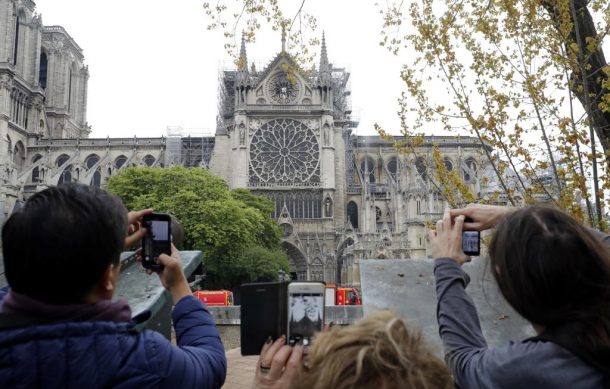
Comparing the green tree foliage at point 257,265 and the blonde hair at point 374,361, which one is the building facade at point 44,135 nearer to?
the green tree foliage at point 257,265

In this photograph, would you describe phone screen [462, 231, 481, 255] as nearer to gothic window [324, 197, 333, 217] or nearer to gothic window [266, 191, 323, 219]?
gothic window [324, 197, 333, 217]

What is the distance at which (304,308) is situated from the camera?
6.59 feet

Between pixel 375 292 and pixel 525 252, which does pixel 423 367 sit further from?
pixel 375 292

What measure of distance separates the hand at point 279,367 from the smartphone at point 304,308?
0.17 m

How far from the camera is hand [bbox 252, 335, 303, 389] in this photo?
1.70m

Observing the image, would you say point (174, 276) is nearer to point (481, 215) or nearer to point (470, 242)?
point (470, 242)

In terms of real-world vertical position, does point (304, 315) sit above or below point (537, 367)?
above

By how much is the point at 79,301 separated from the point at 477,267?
2.90 m

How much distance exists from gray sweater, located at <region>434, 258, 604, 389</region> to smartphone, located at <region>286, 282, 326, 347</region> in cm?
49

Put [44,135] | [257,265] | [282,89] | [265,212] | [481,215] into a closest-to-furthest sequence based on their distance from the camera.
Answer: [481,215]
[257,265]
[265,212]
[282,89]
[44,135]

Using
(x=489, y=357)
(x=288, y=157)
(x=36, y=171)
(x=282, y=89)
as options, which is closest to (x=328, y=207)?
(x=288, y=157)

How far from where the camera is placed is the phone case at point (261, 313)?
200 cm

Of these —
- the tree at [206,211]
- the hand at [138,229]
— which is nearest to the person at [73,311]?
the hand at [138,229]

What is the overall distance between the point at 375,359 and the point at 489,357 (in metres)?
0.70
